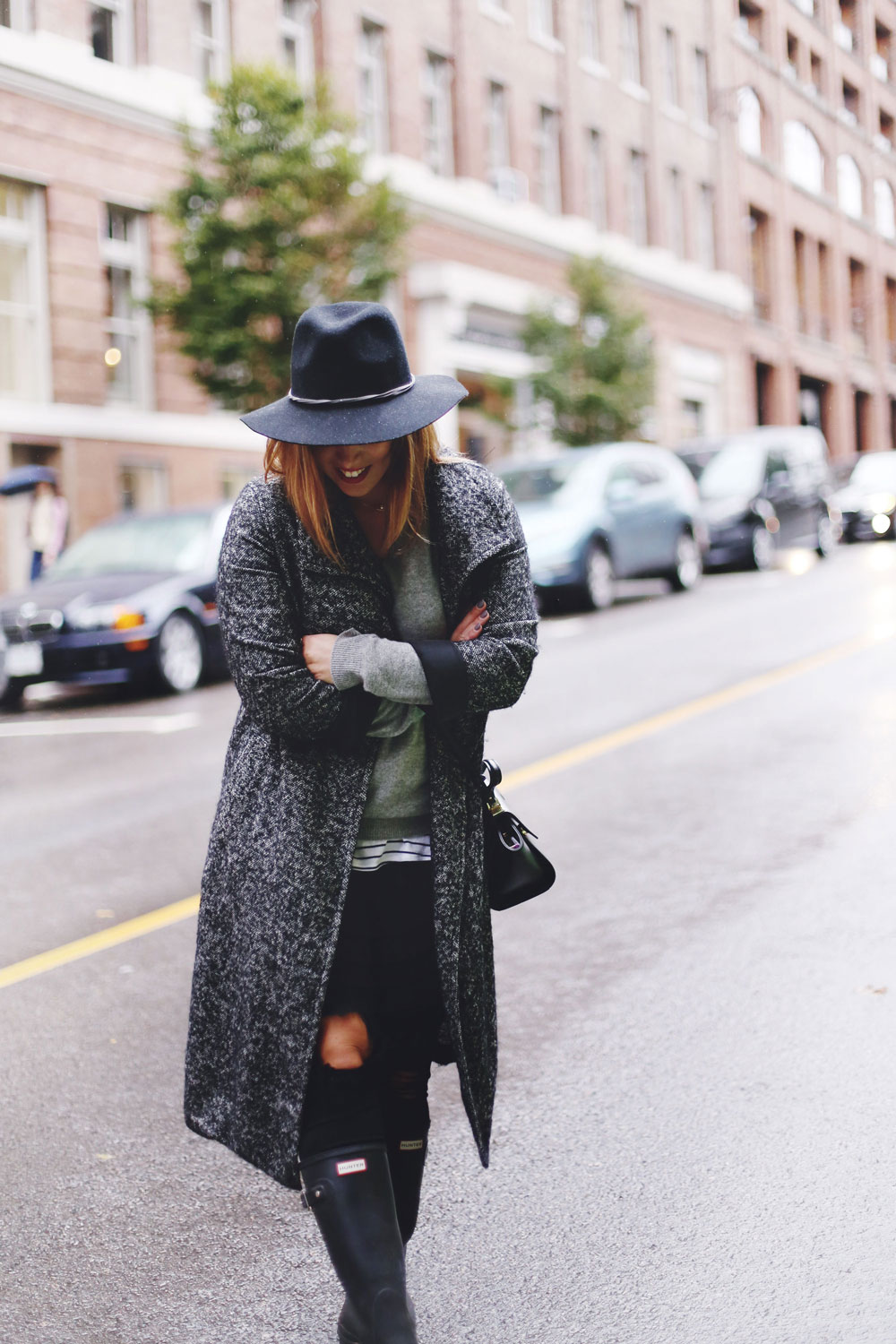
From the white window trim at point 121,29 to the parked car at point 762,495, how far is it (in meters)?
9.05

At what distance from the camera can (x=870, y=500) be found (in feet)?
79.8

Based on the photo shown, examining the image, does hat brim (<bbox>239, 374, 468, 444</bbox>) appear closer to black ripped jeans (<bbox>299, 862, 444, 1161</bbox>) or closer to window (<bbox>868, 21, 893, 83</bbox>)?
black ripped jeans (<bbox>299, 862, 444, 1161</bbox>)

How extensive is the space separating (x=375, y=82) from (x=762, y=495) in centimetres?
1063

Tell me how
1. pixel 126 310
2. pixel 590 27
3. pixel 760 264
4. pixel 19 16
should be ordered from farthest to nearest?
pixel 760 264, pixel 590 27, pixel 126 310, pixel 19 16

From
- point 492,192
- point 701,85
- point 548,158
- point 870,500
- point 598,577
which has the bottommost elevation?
point 598,577

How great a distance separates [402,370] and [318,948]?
3.03 feet

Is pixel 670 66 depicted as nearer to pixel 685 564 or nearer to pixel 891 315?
pixel 891 315

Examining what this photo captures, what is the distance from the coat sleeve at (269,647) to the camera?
255 centimetres


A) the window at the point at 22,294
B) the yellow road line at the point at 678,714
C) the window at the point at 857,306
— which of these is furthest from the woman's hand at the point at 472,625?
the window at the point at 857,306

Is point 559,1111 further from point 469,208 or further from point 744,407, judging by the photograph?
point 744,407

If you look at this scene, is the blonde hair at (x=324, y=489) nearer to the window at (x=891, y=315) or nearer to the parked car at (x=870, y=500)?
the parked car at (x=870, y=500)

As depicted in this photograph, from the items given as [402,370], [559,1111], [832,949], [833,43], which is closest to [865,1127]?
[559,1111]

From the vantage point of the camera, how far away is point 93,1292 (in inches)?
123

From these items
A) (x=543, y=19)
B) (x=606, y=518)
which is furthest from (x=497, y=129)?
(x=606, y=518)
